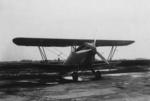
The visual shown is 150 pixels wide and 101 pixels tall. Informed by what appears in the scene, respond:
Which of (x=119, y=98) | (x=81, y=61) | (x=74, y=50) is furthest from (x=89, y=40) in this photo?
(x=119, y=98)

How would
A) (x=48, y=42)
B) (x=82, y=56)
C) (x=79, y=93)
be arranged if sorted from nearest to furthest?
(x=79, y=93), (x=82, y=56), (x=48, y=42)

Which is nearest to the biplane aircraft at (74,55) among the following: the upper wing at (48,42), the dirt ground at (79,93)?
the upper wing at (48,42)

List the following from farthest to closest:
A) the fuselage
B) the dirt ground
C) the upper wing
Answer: the upper wing → the fuselage → the dirt ground

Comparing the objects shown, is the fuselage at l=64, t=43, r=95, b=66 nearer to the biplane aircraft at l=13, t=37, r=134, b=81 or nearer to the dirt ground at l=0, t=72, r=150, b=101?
the biplane aircraft at l=13, t=37, r=134, b=81

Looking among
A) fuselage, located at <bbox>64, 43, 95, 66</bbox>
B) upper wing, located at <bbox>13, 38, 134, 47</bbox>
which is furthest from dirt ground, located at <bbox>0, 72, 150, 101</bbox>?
upper wing, located at <bbox>13, 38, 134, 47</bbox>

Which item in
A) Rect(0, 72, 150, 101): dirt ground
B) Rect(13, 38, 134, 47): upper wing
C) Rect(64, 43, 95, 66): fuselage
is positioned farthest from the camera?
Rect(13, 38, 134, 47): upper wing

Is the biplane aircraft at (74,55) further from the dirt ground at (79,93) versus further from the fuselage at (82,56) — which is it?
the dirt ground at (79,93)

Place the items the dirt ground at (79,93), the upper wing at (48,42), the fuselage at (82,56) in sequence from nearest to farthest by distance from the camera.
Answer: the dirt ground at (79,93)
the fuselage at (82,56)
the upper wing at (48,42)

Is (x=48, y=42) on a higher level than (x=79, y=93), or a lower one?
lower

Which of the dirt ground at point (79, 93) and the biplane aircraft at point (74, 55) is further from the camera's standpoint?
the biplane aircraft at point (74, 55)

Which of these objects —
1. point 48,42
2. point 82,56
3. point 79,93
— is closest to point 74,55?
point 82,56

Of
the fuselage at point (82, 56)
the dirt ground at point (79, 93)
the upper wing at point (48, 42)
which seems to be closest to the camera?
the dirt ground at point (79, 93)

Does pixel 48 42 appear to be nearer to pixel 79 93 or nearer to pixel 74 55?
pixel 74 55
